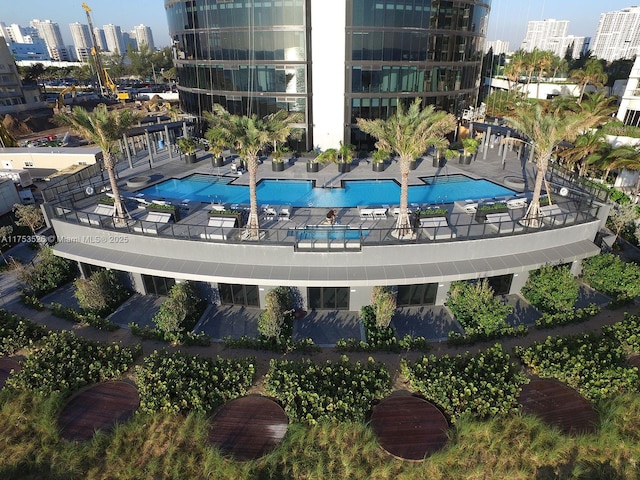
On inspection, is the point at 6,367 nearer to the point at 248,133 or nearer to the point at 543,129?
the point at 248,133

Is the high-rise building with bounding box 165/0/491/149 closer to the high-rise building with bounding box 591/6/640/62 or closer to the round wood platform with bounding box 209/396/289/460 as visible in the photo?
the round wood platform with bounding box 209/396/289/460

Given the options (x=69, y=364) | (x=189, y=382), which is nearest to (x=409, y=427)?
(x=189, y=382)

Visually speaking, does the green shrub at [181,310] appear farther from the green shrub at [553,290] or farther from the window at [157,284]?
the green shrub at [553,290]

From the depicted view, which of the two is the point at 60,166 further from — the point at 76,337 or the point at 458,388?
the point at 458,388

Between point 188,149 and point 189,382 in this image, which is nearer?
point 189,382

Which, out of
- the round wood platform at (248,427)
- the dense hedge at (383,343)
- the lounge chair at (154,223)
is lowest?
the round wood platform at (248,427)

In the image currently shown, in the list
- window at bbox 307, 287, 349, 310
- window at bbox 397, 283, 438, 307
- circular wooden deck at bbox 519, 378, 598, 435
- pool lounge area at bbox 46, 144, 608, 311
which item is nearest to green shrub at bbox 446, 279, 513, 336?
pool lounge area at bbox 46, 144, 608, 311

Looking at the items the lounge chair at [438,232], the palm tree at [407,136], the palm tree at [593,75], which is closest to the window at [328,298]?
the palm tree at [407,136]
